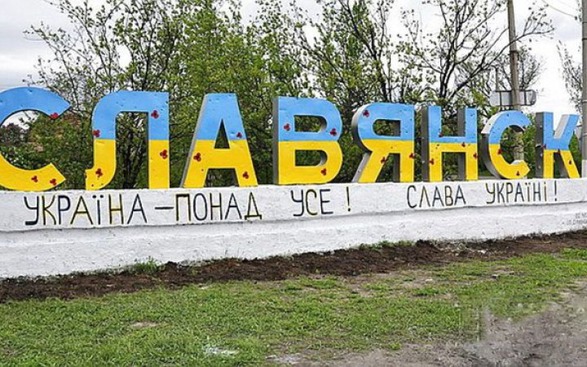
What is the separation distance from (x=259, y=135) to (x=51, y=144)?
12.2 ft

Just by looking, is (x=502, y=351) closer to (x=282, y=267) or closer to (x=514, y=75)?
(x=282, y=267)

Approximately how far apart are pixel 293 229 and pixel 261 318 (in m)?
3.47

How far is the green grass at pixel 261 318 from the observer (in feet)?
18.6

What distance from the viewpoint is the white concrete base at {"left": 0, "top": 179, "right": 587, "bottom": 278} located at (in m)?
8.51

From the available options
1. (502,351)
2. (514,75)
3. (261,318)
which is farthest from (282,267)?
(514,75)

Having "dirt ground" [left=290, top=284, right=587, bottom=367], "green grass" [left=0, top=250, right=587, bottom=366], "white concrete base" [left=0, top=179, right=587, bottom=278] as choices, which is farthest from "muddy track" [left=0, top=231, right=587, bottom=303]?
"dirt ground" [left=290, top=284, right=587, bottom=367]

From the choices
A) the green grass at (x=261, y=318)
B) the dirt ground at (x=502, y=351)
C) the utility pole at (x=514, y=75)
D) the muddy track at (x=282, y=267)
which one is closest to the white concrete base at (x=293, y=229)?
the muddy track at (x=282, y=267)

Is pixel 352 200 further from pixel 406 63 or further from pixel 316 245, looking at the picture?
pixel 406 63

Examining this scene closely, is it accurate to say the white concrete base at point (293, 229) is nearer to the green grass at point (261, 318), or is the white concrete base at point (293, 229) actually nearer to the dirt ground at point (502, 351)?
the green grass at point (261, 318)

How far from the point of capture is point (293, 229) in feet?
33.6

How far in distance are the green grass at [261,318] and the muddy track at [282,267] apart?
1.19 feet

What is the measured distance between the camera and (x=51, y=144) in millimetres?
12500

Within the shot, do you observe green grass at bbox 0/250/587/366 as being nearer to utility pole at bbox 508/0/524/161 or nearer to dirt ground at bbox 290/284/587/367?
dirt ground at bbox 290/284/587/367

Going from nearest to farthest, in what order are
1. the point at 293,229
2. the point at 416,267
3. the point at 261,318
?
the point at 261,318, the point at 416,267, the point at 293,229
